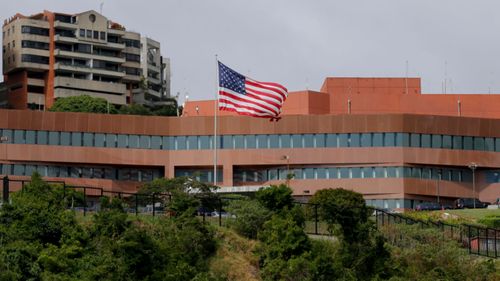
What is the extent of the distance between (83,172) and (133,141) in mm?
6332

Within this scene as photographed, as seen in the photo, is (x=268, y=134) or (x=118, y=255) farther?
(x=268, y=134)

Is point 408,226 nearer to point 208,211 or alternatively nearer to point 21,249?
point 208,211

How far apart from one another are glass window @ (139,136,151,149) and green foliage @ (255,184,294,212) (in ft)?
236

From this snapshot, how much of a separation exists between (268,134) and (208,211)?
66095 mm

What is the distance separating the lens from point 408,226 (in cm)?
6569

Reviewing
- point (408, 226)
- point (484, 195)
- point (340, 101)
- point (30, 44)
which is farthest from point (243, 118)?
point (408, 226)

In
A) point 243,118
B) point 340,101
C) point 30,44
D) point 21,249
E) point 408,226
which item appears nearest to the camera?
point 21,249

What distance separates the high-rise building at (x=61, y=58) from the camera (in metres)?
176

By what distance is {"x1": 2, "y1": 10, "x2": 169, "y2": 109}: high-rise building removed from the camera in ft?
579

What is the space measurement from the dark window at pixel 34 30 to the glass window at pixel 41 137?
4940 cm

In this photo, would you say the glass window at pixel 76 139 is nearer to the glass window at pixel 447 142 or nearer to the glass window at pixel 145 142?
the glass window at pixel 145 142

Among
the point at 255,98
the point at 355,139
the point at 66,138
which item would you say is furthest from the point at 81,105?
the point at 255,98

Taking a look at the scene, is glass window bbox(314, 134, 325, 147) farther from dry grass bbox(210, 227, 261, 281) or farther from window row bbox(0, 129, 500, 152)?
dry grass bbox(210, 227, 261, 281)

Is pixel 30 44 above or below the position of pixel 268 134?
above
